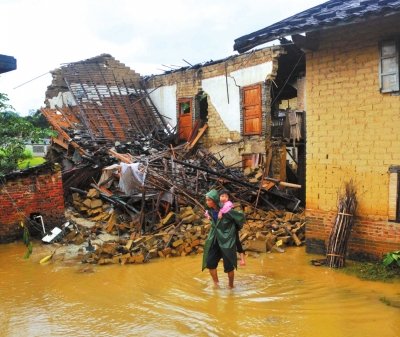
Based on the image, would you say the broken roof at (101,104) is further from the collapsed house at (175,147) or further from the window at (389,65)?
Answer: the window at (389,65)

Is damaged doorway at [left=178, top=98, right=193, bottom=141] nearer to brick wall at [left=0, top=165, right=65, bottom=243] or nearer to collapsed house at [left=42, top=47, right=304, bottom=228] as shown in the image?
collapsed house at [left=42, top=47, right=304, bottom=228]

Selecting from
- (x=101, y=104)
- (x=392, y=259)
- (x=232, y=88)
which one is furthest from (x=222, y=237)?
(x=101, y=104)

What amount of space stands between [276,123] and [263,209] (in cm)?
Answer: 590

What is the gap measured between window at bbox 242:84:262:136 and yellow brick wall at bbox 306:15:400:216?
824 centimetres

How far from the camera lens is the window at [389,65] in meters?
7.86

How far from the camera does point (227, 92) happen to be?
746 inches

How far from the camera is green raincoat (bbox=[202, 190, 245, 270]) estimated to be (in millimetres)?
6895

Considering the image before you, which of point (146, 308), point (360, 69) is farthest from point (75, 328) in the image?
point (360, 69)

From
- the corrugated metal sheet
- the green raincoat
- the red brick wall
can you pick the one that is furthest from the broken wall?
the corrugated metal sheet

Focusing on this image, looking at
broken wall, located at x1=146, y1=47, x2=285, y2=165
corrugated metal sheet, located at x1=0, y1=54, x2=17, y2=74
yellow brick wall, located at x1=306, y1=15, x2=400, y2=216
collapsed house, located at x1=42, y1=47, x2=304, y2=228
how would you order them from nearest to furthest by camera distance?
corrugated metal sheet, located at x1=0, y1=54, x2=17, y2=74 < yellow brick wall, located at x1=306, y1=15, x2=400, y2=216 < collapsed house, located at x1=42, y1=47, x2=304, y2=228 < broken wall, located at x1=146, y1=47, x2=285, y2=165

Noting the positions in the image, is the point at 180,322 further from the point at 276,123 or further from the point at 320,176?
the point at 276,123

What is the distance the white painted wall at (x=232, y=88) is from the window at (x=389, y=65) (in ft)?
29.3

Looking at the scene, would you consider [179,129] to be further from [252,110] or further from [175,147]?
[252,110]

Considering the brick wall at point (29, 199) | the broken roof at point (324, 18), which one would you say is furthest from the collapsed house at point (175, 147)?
the broken roof at point (324, 18)
